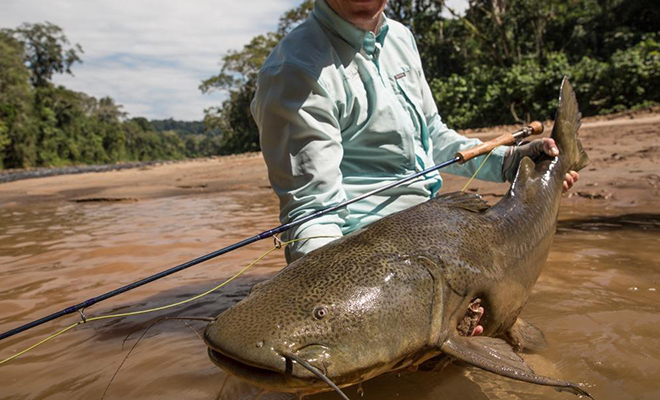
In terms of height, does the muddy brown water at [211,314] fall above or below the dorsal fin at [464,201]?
below

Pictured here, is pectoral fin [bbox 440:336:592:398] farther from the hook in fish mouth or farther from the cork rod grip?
the cork rod grip

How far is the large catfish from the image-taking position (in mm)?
1374

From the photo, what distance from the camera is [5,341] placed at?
2938 mm

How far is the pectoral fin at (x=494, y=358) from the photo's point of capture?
149 cm

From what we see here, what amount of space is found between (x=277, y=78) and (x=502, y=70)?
19146 millimetres

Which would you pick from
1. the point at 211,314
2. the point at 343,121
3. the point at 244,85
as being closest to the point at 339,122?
the point at 343,121

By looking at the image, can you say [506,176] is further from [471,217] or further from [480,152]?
[471,217]

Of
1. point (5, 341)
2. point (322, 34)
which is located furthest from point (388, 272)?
point (5, 341)

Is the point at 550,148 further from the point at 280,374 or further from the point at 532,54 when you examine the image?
the point at 532,54

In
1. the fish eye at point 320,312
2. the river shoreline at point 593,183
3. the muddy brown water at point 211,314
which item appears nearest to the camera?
the fish eye at point 320,312

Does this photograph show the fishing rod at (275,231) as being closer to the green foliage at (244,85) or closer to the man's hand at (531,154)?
the man's hand at (531,154)

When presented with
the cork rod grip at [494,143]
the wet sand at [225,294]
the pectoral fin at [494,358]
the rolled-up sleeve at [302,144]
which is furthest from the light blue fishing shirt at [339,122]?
the wet sand at [225,294]

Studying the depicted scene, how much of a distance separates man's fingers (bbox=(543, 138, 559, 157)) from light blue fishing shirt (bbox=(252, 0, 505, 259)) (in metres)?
0.57

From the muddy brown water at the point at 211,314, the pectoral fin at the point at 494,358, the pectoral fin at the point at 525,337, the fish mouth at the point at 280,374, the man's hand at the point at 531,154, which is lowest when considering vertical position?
the muddy brown water at the point at 211,314
